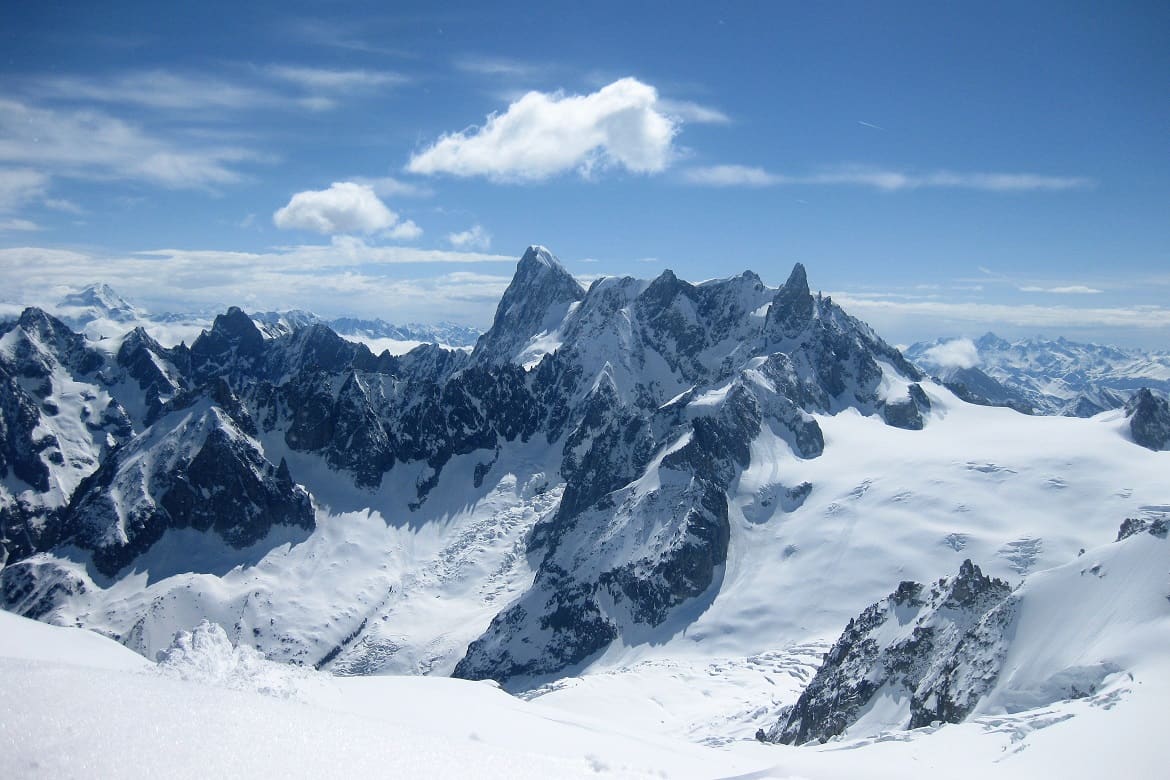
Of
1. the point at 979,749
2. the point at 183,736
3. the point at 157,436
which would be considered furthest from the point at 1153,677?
the point at 157,436

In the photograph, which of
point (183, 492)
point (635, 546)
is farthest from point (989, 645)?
point (183, 492)

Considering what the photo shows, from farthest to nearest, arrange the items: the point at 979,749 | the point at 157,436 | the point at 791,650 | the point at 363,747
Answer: the point at 157,436 → the point at 791,650 → the point at 979,749 → the point at 363,747

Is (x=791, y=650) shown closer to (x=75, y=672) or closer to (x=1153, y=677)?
(x=1153, y=677)

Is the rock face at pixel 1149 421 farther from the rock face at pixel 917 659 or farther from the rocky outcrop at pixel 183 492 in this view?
the rocky outcrop at pixel 183 492

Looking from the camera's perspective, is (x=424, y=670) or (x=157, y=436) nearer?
(x=424, y=670)

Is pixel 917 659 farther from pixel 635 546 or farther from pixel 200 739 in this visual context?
pixel 635 546

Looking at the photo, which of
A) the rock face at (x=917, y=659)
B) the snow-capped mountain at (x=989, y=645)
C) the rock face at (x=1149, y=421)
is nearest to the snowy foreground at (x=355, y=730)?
the snow-capped mountain at (x=989, y=645)

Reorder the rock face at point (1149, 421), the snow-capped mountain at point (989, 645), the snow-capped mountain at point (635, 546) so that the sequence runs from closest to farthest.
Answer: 1. the snow-capped mountain at point (989, 645)
2. the snow-capped mountain at point (635, 546)
3. the rock face at point (1149, 421)
